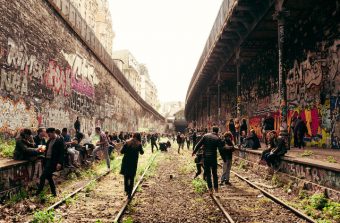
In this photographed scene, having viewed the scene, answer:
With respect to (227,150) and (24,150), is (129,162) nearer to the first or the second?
(24,150)

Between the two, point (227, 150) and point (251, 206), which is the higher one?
point (227, 150)

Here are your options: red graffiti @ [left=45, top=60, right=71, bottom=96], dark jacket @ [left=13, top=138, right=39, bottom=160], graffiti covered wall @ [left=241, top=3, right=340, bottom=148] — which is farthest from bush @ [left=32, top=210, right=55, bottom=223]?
graffiti covered wall @ [left=241, top=3, right=340, bottom=148]

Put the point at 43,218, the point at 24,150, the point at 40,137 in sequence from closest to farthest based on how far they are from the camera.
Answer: the point at 43,218, the point at 24,150, the point at 40,137

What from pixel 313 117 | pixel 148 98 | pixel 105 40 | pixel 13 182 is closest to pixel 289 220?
pixel 13 182

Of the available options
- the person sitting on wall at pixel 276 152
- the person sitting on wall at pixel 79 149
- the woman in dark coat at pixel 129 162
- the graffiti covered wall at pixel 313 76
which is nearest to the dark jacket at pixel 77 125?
the person sitting on wall at pixel 79 149

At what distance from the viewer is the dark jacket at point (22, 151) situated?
8398mm

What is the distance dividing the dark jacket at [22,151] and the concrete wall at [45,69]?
1978mm

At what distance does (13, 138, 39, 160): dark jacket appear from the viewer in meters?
8.40

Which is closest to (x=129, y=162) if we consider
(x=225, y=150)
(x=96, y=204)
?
(x=96, y=204)

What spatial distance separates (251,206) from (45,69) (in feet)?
32.3

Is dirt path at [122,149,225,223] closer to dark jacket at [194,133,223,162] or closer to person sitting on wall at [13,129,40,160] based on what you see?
dark jacket at [194,133,223,162]

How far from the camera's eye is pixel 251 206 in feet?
24.5

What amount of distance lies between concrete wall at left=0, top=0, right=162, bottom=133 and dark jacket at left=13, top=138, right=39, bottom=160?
198 cm

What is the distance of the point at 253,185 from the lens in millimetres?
9797
